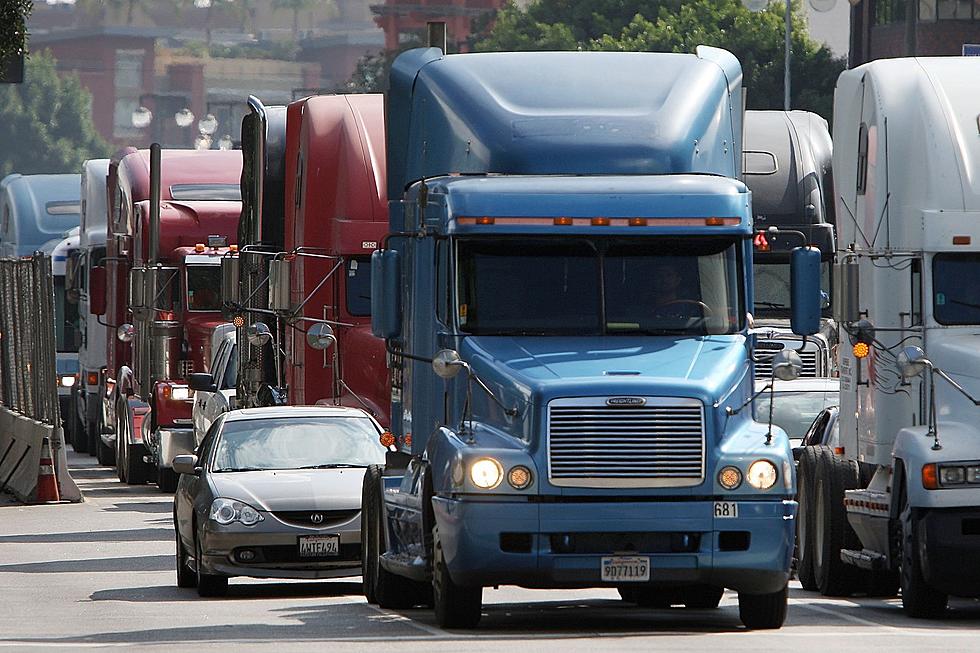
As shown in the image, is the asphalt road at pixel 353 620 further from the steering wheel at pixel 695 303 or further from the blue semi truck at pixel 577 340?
the steering wheel at pixel 695 303

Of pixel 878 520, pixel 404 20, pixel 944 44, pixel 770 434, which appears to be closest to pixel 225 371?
pixel 878 520

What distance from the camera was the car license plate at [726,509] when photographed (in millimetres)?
15188

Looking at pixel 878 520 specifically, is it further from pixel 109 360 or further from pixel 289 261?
pixel 109 360

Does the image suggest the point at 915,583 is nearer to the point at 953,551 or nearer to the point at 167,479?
the point at 953,551

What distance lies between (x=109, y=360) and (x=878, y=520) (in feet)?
80.0

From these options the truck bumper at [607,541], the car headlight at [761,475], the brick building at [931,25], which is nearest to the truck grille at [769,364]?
the car headlight at [761,475]

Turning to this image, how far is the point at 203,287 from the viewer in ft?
116

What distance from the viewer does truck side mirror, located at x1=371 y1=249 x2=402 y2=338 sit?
16.8m

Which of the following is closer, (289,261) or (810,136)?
(289,261)

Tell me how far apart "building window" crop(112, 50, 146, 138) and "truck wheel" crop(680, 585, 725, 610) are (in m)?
166

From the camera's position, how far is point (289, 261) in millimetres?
25750

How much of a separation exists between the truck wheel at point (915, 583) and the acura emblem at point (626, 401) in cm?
278

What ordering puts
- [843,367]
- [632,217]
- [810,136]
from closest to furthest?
[632,217] < [843,367] < [810,136]

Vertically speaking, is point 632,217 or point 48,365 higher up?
point 632,217
